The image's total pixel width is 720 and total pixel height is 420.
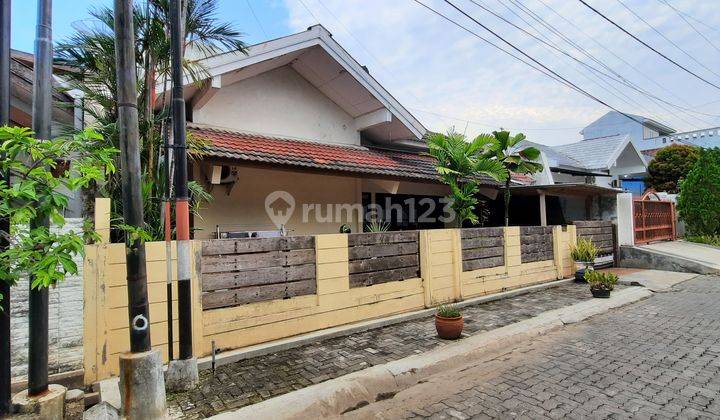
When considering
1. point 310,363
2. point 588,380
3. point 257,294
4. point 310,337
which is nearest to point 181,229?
point 257,294

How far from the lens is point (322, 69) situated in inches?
344

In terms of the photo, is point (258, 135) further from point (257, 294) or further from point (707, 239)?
point (707, 239)

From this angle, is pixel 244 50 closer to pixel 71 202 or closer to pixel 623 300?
pixel 71 202

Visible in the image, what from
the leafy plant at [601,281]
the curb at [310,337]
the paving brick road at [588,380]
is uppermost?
the leafy plant at [601,281]

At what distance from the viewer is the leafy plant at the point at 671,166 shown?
24297 mm

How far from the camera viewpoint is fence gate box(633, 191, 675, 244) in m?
13.6

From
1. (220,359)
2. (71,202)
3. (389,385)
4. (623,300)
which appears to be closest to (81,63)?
(71,202)

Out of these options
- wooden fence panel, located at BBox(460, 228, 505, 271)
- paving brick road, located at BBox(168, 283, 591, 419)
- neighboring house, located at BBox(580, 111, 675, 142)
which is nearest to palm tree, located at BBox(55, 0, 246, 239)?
paving brick road, located at BBox(168, 283, 591, 419)

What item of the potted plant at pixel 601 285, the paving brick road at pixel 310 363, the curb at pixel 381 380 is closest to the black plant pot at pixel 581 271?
the potted plant at pixel 601 285

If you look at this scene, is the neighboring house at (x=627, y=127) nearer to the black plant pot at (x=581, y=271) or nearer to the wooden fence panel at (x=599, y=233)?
the wooden fence panel at (x=599, y=233)

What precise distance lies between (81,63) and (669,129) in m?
43.8

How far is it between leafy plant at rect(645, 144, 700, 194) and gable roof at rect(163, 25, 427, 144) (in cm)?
2347

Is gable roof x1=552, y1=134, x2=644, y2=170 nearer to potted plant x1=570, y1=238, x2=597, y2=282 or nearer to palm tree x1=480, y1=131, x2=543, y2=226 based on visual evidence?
palm tree x1=480, y1=131, x2=543, y2=226

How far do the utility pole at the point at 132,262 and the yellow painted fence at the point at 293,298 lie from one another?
835mm
